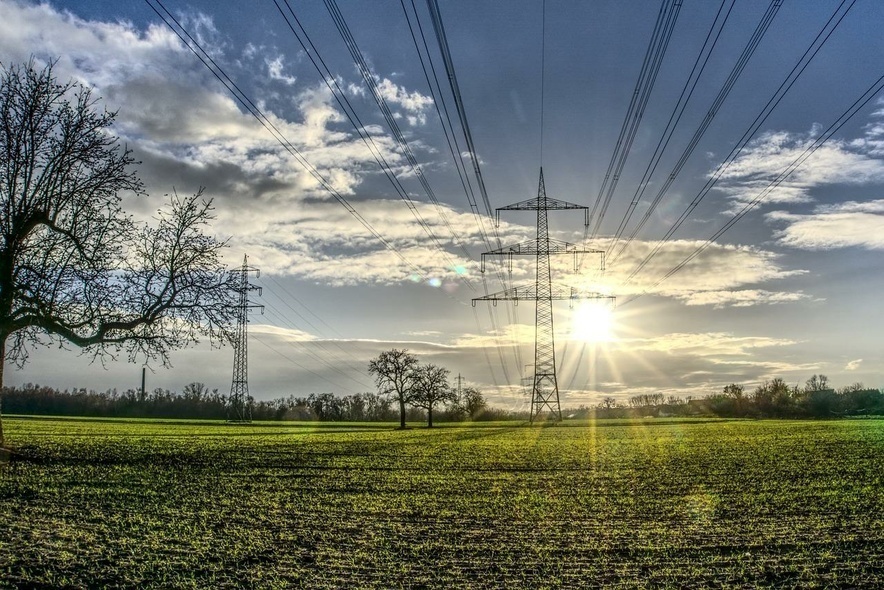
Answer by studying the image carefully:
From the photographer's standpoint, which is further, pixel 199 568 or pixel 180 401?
pixel 180 401

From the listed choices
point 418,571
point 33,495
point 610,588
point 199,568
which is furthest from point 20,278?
point 610,588

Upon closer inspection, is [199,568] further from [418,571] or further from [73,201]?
[73,201]

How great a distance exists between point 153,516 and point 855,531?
15459mm

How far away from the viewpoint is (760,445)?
38656 mm

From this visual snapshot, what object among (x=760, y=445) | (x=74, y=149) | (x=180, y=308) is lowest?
(x=760, y=445)

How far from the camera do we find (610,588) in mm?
10391

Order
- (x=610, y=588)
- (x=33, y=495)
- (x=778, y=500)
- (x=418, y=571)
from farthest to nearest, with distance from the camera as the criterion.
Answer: (x=778, y=500), (x=33, y=495), (x=418, y=571), (x=610, y=588)

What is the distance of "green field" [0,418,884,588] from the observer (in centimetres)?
1095

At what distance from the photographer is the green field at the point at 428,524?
431 inches

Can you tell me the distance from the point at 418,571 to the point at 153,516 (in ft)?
23.3

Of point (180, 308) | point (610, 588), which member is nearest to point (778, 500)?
point (610, 588)

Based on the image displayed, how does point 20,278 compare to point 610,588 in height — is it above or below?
above

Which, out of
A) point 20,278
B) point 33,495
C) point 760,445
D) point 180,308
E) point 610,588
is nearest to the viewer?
point 610,588

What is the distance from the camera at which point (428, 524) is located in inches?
592
